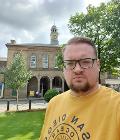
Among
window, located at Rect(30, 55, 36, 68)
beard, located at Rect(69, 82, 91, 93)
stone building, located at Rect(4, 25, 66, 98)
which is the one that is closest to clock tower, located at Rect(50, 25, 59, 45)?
stone building, located at Rect(4, 25, 66, 98)

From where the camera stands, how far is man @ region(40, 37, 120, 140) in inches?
108

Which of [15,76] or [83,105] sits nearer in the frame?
[83,105]

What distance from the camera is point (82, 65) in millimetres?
3047

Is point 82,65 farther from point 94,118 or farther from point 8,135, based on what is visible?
point 8,135

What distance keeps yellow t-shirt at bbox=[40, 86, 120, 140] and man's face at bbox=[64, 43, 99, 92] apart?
0.10m

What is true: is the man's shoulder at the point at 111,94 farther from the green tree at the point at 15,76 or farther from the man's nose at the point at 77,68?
the green tree at the point at 15,76

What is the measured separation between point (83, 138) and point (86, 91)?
433 millimetres

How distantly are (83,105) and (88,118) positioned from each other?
5.8 inches

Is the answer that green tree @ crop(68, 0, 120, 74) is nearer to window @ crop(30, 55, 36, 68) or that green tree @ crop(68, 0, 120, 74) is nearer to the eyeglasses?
window @ crop(30, 55, 36, 68)

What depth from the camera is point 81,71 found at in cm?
299

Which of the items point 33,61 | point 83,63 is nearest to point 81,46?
point 83,63

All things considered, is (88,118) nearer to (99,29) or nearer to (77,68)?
(77,68)

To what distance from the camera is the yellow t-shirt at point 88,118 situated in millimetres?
2721

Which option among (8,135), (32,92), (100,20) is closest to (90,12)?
(100,20)
